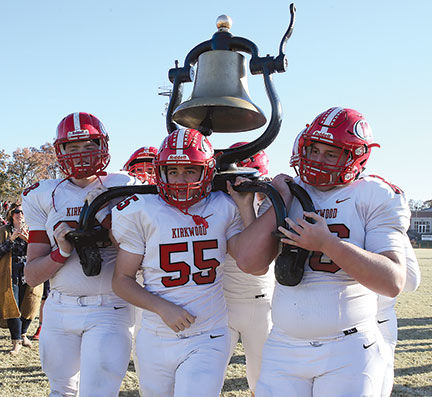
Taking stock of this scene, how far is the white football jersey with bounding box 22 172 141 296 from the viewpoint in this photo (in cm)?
293

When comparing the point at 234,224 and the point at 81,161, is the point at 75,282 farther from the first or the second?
the point at 234,224

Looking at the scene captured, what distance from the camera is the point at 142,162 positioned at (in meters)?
5.20

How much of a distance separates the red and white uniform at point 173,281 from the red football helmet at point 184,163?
93mm

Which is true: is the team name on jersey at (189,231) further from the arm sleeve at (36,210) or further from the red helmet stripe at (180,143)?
the arm sleeve at (36,210)

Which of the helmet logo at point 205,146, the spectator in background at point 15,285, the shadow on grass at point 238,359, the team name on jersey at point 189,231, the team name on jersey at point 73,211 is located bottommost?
the shadow on grass at point 238,359

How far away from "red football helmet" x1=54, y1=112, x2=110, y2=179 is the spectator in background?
3.75 m

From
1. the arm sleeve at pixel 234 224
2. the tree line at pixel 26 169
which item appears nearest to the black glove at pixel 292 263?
the arm sleeve at pixel 234 224

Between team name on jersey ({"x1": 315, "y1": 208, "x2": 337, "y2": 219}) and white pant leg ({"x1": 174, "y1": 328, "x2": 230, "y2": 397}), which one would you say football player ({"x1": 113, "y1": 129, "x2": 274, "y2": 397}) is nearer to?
white pant leg ({"x1": 174, "y1": 328, "x2": 230, "y2": 397})

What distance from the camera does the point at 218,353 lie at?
2.60 m

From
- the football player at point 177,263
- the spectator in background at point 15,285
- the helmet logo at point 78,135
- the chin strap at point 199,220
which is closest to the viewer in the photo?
the football player at point 177,263

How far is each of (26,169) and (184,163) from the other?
1209 inches

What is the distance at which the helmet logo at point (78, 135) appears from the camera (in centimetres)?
301

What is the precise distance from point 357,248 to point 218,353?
40.1 inches

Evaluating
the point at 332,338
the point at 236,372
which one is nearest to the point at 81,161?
the point at 332,338
